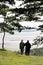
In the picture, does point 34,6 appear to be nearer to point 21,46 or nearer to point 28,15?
point 28,15

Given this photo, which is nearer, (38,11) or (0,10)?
(38,11)

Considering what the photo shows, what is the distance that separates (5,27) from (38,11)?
15178mm

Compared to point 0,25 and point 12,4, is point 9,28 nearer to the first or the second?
point 0,25

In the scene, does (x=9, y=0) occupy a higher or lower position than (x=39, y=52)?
higher

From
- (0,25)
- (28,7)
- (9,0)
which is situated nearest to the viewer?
(28,7)

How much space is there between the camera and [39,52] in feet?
132

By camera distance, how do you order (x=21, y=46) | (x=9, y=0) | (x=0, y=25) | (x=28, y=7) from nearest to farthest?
(x=28, y=7)
(x=9, y=0)
(x=21, y=46)
(x=0, y=25)

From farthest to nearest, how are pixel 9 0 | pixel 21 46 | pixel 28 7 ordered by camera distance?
pixel 21 46, pixel 9 0, pixel 28 7

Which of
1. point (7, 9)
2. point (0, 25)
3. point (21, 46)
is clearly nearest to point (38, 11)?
point (7, 9)

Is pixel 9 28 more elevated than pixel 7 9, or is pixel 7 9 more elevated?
pixel 7 9

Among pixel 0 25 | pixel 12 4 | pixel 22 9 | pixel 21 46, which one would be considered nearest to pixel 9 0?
pixel 12 4

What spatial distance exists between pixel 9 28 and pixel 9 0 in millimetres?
12701

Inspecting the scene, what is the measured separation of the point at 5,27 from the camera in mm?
40062

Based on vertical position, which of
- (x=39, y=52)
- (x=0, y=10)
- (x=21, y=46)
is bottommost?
(x=39, y=52)
